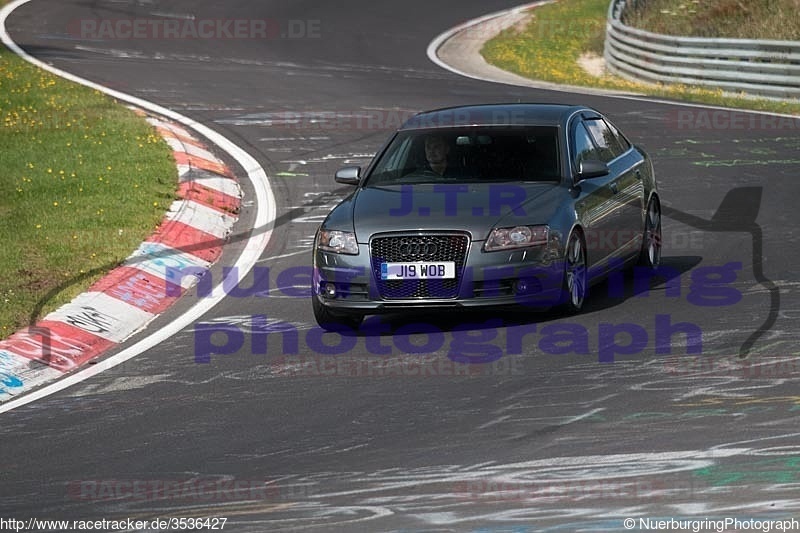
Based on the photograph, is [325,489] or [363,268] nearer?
[325,489]

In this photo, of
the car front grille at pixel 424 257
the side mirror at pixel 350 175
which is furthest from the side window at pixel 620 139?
the car front grille at pixel 424 257

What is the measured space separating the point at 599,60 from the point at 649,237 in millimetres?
25174

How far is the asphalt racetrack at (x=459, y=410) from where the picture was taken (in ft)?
22.7

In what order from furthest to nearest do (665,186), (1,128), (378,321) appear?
(1,128), (665,186), (378,321)

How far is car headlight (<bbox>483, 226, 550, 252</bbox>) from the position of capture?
10.8 metres

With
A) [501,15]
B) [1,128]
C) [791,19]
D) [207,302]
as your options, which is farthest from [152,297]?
[501,15]

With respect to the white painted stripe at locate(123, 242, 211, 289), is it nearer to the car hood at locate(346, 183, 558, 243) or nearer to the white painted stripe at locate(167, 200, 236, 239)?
the white painted stripe at locate(167, 200, 236, 239)

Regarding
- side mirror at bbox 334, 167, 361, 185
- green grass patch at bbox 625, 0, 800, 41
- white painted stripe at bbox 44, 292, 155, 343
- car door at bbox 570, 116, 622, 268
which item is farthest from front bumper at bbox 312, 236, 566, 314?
green grass patch at bbox 625, 0, 800, 41

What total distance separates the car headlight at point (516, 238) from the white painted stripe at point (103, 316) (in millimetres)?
2932

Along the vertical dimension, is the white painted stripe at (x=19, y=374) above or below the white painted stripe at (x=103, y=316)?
below

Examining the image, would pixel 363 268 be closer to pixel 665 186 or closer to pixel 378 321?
pixel 378 321

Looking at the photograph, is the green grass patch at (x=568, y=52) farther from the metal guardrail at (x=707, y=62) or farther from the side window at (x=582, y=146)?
the side window at (x=582, y=146)

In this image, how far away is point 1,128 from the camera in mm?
20781

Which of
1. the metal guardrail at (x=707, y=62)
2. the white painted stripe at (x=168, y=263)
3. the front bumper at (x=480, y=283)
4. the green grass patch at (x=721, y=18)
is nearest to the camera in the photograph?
the front bumper at (x=480, y=283)
